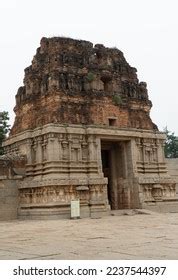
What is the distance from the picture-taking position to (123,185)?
24.6 meters

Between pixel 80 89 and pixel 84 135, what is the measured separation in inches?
121

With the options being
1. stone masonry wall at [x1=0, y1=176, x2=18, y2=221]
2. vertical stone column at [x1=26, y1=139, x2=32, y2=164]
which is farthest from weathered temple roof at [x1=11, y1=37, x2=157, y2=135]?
stone masonry wall at [x1=0, y1=176, x2=18, y2=221]

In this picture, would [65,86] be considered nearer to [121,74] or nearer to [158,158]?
[121,74]

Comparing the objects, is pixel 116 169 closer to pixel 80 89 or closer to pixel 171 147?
pixel 80 89

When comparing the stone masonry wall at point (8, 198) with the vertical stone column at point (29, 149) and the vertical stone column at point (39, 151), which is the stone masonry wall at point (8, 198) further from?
the vertical stone column at point (39, 151)

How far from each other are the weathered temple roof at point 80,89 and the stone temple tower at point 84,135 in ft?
0.20

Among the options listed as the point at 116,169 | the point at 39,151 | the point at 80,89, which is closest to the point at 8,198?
the point at 39,151

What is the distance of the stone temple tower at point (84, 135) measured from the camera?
21672 millimetres

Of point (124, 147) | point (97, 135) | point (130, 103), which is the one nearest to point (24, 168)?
point (97, 135)

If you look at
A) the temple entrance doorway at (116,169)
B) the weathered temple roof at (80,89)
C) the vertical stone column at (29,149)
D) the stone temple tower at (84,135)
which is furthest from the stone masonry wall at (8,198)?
the temple entrance doorway at (116,169)

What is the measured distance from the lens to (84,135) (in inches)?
904

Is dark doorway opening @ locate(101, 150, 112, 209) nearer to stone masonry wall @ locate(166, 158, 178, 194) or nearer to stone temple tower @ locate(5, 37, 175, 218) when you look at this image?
stone temple tower @ locate(5, 37, 175, 218)

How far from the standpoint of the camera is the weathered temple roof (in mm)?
23266

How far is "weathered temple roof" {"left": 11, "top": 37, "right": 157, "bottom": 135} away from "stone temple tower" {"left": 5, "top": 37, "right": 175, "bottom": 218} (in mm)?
61
